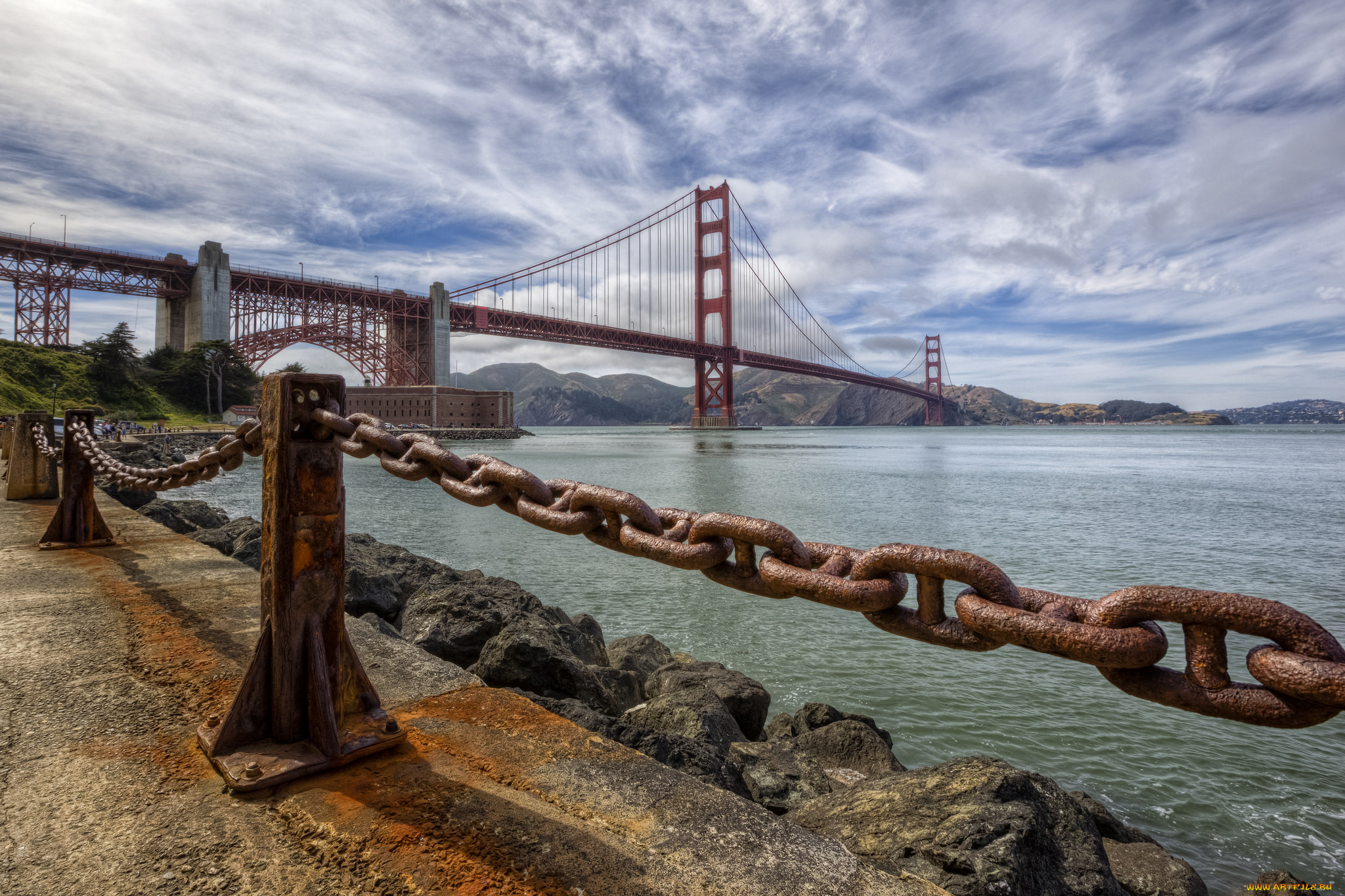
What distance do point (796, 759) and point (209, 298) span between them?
47.9 m

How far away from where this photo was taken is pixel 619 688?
12.1 feet

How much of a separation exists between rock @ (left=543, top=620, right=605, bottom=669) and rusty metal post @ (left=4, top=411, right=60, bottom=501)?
461cm

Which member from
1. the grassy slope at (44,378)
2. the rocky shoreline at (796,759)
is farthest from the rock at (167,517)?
the grassy slope at (44,378)

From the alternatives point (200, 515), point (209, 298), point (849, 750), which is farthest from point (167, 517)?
point (209, 298)

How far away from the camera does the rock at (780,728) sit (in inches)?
139

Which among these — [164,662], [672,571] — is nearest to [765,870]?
[164,662]

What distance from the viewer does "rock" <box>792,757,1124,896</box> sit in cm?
176

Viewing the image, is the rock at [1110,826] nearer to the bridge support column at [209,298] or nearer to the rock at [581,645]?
the rock at [581,645]

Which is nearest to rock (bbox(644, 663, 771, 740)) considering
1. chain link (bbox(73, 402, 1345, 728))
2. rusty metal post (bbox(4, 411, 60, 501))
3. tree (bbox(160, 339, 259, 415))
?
chain link (bbox(73, 402, 1345, 728))

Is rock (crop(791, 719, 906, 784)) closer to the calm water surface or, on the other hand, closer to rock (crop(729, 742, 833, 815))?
rock (crop(729, 742, 833, 815))

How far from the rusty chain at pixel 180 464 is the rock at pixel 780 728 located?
2757 millimetres

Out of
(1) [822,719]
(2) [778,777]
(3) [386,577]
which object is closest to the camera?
(2) [778,777]

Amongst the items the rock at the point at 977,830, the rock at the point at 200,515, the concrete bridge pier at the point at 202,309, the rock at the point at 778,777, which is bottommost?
the rock at the point at 778,777

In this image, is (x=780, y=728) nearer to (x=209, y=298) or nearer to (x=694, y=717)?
(x=694, y=717)
